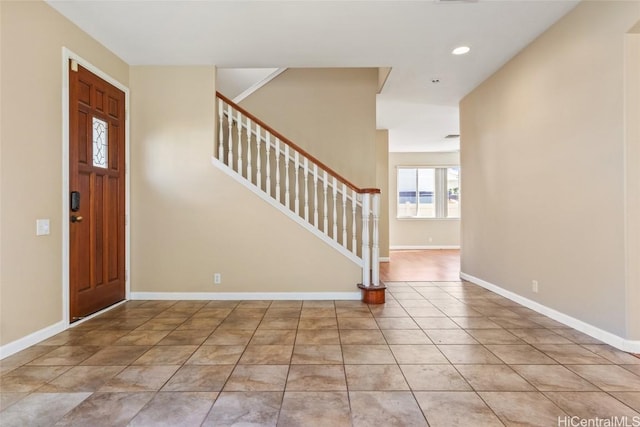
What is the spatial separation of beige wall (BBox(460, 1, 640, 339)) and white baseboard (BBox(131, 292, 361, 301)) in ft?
6.47

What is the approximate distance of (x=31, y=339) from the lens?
2.50 m

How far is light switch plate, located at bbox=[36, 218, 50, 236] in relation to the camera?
8.45ft

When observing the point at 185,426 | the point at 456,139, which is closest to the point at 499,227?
the point at 185,426

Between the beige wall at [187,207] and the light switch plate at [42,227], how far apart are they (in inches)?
47.1

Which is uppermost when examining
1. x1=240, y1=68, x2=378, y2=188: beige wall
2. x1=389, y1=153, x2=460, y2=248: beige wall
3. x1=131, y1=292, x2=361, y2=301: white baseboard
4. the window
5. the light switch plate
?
x1=240, y1=68, x2=378, y2=188: beige wall

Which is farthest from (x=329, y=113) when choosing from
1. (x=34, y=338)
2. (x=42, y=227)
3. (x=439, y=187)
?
(x=439, y=187)

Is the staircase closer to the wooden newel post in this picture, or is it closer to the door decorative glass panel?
the wooden newel post

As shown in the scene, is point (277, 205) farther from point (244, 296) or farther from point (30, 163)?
point (30, 163)

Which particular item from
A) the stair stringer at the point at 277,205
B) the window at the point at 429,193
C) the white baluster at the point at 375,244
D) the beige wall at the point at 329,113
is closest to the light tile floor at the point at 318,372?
the white baluster at the point at 375,244

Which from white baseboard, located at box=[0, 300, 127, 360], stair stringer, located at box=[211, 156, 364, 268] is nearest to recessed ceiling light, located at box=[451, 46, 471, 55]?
stair stringer, located at box=[211, 156, 364, 268]

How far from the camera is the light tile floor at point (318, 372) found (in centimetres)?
162

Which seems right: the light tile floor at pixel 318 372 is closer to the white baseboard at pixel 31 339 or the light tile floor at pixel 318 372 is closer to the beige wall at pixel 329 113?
the white baseboard at pixel 31 339

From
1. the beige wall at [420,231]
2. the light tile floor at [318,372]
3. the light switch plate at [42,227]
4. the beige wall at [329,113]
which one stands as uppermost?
the beige wall at [329,113]

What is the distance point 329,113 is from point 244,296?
2.98m
